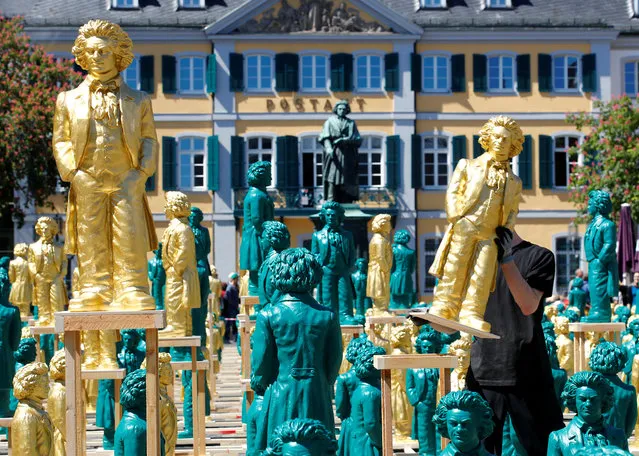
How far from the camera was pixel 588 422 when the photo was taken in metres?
7.03

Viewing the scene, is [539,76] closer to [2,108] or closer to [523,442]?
[2,108]

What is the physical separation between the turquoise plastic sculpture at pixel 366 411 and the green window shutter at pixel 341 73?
33748 mm

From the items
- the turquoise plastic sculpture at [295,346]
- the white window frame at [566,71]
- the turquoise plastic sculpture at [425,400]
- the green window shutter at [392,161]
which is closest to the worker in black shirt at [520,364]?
the turquoise plastic sculpture at [295,346]

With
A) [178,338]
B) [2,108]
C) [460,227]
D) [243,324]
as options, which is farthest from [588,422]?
[2,108]

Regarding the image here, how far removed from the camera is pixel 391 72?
144ft

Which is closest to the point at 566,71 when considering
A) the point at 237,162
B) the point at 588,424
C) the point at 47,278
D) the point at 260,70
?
the point at 260,70

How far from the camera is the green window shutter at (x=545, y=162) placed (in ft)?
144

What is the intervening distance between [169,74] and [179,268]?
29139 mm

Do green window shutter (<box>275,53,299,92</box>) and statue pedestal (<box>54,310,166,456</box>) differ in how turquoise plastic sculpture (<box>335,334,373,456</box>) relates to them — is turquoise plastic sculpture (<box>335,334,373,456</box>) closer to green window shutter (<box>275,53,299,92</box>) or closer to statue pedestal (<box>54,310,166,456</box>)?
statue pedestal (<box>54,310,166,456</box>)

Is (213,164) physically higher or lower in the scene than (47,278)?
higher

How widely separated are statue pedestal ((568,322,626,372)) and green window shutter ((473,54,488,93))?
92.1 feet

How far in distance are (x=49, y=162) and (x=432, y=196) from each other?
12724mm

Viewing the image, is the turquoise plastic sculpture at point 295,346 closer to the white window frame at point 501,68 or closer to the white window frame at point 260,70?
the white window frame at point 260,70

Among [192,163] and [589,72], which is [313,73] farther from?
[589,72]
